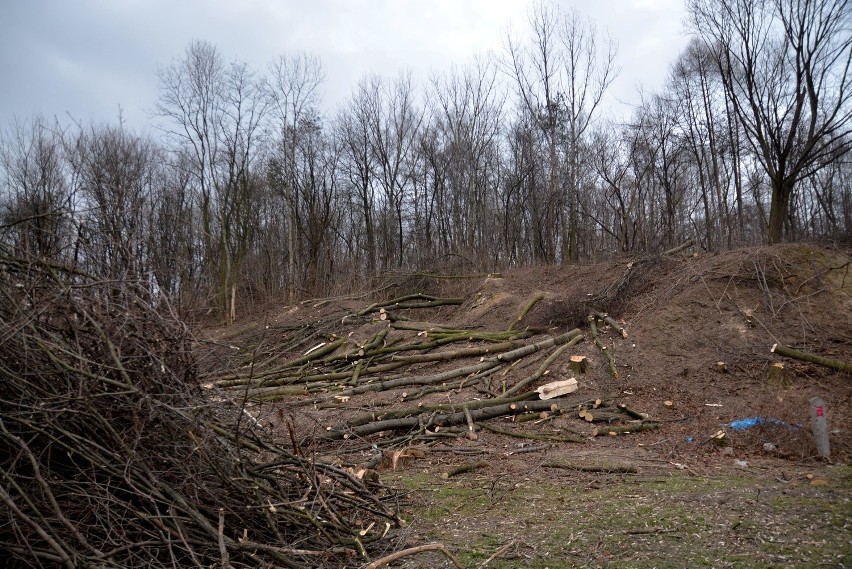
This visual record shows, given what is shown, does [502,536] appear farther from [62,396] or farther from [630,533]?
[62,396]

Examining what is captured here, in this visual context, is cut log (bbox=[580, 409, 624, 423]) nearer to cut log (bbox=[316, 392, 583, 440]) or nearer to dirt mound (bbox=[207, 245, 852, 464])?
dirt mound (bbox=[207, 245, 852, 464])

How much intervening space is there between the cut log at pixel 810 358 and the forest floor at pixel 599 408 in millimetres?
152

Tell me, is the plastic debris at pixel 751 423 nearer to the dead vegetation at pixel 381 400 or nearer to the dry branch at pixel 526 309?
the dead vegetation at pixel 381 400

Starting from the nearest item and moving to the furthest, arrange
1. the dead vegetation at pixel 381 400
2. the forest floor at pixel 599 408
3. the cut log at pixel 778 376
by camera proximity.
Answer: the dead vegetation at pixel 381 400 < the forest floor at pixel 599 408 < the cut log at pixel 778 376

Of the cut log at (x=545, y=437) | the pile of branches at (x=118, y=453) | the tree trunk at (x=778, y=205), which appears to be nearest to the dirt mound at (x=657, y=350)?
the cut log at (x=545, y=437)

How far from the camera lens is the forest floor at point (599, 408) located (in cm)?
488

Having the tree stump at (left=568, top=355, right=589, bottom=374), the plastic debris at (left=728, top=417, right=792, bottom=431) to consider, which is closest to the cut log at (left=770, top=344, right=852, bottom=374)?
the plastic debris at (left=728, top=417, right=792, bottom=431)

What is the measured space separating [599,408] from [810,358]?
4014 millimetres

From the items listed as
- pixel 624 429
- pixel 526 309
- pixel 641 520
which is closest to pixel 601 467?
pixel 641 520

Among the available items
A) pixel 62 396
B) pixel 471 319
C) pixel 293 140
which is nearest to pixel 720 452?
pixel 62 396

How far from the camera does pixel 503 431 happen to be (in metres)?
→ 9.49

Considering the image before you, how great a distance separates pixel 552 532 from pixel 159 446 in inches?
127

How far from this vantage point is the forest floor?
4879mm

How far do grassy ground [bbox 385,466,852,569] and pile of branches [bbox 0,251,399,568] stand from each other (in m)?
1.27
